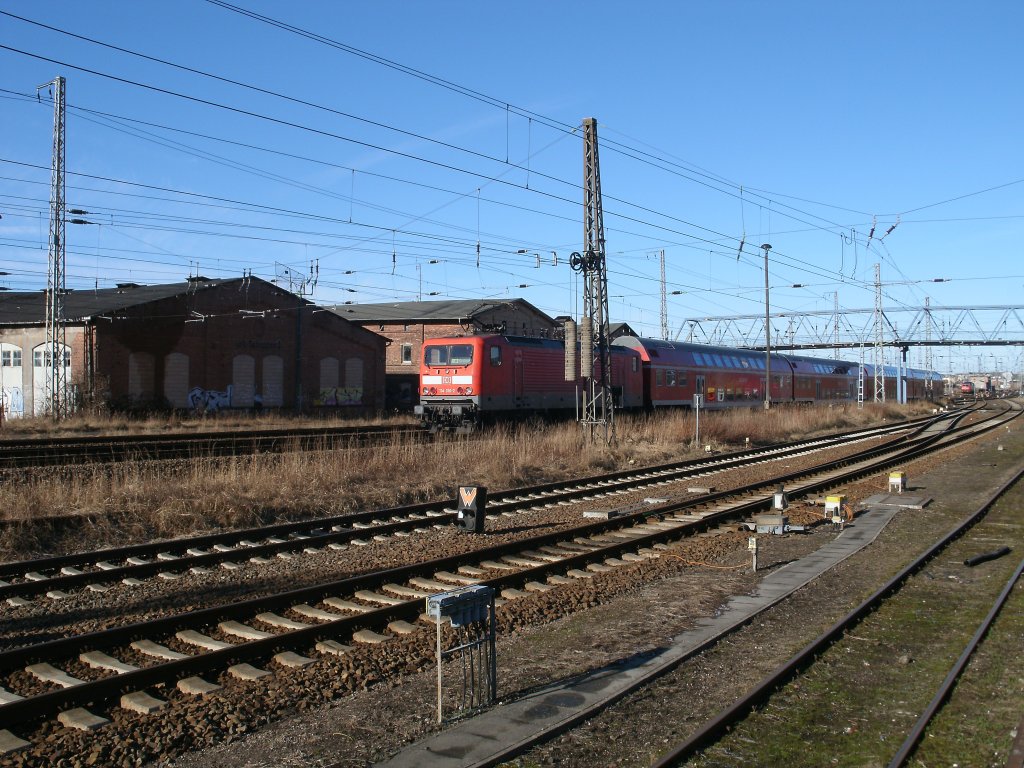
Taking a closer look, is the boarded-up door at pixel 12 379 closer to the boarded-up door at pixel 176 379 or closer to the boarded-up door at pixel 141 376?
the boarded-up door at pixel 141 376

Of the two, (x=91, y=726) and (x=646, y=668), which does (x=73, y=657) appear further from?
(x=646, y=668)

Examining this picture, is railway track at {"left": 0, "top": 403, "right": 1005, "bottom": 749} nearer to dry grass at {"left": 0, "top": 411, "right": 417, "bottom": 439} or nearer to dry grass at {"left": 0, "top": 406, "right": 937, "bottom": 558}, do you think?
dry grass at {"left": 0, "top": 406, "right": 937, "bottom": 558}

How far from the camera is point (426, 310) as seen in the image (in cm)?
5519

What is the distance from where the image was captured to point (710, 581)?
Result: 32.7 ft

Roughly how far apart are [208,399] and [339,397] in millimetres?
7796

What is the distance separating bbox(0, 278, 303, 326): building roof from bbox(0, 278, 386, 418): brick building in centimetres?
7

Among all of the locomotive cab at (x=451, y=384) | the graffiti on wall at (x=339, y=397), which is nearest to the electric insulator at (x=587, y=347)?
the locomotive cab at (x=451, y=384)

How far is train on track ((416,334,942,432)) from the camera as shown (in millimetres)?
25344

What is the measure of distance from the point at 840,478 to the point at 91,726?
1748 cm

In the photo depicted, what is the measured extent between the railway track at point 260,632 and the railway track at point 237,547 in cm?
215

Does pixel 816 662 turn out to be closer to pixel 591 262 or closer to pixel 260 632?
pixel 260 632

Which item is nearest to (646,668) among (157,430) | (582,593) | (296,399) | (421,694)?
(421,694)

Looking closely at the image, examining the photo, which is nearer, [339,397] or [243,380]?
[243,380]

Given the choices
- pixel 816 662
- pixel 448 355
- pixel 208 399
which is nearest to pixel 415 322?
pixel 208 399
